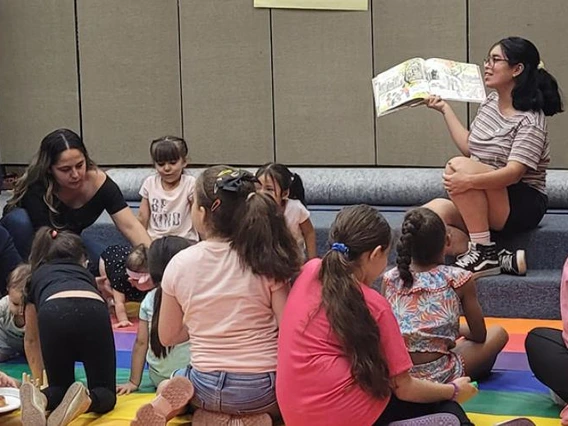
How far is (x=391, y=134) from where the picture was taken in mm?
6148

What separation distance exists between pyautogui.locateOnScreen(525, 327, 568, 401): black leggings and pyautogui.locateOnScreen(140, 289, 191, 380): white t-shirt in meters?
1.16

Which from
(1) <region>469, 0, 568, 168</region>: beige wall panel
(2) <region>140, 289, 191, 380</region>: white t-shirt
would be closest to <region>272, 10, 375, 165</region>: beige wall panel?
(1) <region>469, 0, 568, 168</region>: beige wall panel

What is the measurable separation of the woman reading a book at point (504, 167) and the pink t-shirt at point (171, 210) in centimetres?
122

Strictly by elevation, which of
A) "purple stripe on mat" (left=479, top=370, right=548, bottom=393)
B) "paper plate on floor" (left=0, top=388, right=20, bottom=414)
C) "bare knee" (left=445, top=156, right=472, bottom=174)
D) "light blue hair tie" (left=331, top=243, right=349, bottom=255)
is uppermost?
"bare knee" (left=445, top=156, right=472, bottom=174)

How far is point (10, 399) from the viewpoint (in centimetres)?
319

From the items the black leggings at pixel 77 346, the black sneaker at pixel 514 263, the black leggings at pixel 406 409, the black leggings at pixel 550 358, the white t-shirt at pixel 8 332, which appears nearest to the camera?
the black leggings at pixel 406 409

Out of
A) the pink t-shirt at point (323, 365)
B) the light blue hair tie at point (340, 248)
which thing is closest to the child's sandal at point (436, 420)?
the pink t-shirt at point (323, 365)

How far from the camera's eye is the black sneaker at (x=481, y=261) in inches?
167

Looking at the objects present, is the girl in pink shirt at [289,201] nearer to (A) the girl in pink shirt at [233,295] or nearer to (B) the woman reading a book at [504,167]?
(B) the woman reading a book at [504,167]

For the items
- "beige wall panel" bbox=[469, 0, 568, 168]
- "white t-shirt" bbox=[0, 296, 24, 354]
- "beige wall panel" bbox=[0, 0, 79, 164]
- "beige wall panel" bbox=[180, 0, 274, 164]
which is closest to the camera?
"white t-shirt" bbox=[0, 296, 24, 354]

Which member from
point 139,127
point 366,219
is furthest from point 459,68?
point 139,127

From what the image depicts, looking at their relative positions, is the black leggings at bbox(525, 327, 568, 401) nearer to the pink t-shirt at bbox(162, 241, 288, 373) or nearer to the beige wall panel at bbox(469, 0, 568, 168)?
the pink t-shirt at bbox(162, 241, 288, 373)

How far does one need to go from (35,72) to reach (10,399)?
4022 millimetres

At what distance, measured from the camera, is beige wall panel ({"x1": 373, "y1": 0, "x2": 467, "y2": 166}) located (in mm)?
5926
